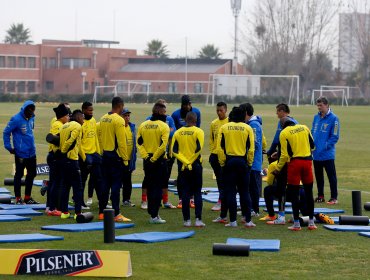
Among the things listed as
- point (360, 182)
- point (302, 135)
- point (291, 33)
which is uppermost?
point (291, 33)

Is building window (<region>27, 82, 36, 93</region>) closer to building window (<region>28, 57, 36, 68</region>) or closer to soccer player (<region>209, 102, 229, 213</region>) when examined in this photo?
building window (<region>28, 57, 36, 68</region>)

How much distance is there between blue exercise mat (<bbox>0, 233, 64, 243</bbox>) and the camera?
43.1 ft

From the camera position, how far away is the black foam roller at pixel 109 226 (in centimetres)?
1302

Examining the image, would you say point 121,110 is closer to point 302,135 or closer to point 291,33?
point 302,135

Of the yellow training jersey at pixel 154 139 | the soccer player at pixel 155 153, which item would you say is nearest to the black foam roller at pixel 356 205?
the soccer player at pixel 155 153

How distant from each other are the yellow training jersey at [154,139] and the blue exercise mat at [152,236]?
1.64 metres

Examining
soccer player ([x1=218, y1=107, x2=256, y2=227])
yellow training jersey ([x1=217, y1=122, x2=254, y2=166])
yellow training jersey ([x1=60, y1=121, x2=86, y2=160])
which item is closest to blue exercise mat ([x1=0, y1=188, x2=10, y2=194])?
yellow training jersey ([x1=60, y1=121, x2=86, y2=160])

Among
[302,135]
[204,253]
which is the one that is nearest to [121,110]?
[302,135]

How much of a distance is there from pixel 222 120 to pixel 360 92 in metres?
103

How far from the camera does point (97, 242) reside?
1323 cm

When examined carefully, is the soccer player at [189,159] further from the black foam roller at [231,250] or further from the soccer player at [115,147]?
the black foam roller at [231,250]

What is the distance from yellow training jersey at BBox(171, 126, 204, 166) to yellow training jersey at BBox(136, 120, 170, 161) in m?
0.29

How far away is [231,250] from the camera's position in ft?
40.4

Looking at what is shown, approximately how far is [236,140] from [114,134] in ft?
6.70
